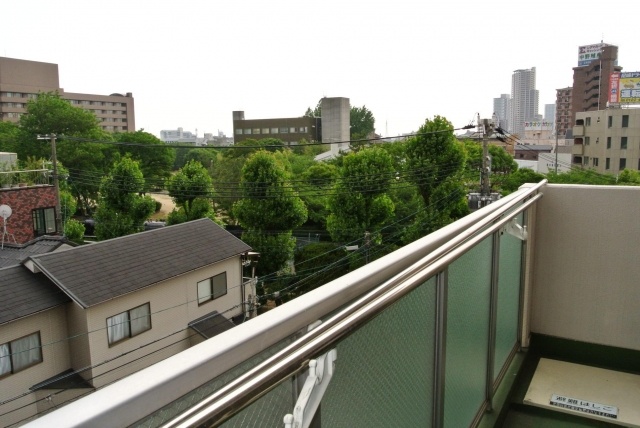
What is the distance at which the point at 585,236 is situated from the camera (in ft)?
7.45

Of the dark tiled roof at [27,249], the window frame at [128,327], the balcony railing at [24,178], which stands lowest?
the window frame at [128,327]

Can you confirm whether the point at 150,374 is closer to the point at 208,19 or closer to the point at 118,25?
the point at 208,19

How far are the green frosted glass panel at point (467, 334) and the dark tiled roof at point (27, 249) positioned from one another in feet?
32.3

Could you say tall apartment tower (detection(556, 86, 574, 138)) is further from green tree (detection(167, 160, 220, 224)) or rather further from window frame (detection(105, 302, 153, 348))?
window frame (detection(105, 302, 153, 348))

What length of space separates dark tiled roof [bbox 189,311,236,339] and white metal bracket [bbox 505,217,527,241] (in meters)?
7.15

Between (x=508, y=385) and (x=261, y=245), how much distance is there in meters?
10.6

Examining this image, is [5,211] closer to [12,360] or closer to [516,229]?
[12,360]

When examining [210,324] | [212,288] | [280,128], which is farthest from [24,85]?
[210,324]

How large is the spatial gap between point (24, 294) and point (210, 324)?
10.2 ft

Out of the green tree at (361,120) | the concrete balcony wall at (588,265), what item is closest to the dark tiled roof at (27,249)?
the concrete balcony wall at (588,265)

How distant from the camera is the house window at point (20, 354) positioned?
616 centimetres

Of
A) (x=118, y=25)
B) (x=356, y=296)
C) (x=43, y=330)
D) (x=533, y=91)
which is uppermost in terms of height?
(x=533, y=91)

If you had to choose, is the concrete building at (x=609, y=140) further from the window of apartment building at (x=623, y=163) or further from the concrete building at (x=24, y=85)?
the concrete building at (x=24, y=85)

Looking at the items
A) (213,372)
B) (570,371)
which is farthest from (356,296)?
(570,371)
